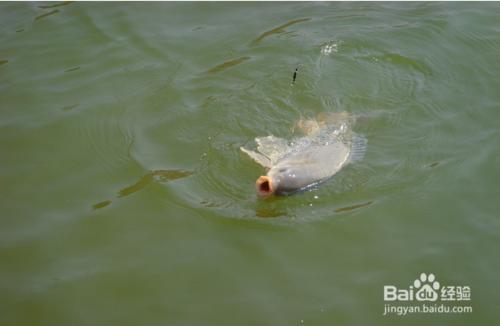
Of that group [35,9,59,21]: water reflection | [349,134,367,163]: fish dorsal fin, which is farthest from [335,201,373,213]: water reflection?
[35,9,59,21]: water reflection

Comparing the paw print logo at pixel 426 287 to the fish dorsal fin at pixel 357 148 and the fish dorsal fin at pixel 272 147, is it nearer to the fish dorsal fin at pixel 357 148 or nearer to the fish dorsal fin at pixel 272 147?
the fish dorsal fin at pixel 357 148

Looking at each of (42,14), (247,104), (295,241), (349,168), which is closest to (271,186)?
(295,241)

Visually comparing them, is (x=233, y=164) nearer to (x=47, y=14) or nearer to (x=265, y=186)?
(x=265, y=186)

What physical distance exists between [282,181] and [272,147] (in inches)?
36.7

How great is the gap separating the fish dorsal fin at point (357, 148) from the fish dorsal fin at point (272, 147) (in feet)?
2.15

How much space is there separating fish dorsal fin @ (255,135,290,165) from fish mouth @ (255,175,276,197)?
58cm

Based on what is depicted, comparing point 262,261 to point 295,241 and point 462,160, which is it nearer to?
point 295,241

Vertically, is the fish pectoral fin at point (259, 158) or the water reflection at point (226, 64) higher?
the water reflection at point (226, 64)

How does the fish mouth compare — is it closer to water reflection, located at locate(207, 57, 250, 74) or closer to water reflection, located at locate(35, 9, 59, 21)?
water reflection, located at locate(207, 57, 250, 74)

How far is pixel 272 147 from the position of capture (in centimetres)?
566

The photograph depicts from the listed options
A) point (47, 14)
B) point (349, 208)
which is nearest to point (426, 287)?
point (349, 208)

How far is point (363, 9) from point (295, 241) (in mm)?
4939

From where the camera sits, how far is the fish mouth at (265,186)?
470 cm

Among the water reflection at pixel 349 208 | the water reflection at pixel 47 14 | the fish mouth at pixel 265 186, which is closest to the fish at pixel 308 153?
the fish mouth at pixel 265 186
